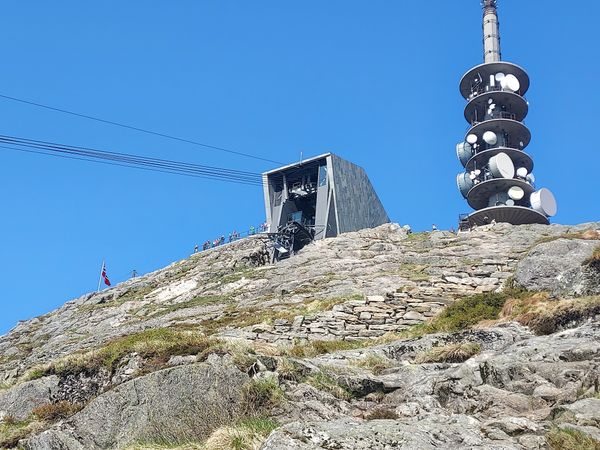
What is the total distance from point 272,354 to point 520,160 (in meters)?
55.2

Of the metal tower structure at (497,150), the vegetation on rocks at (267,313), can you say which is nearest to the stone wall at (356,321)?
the vegetation on rocks at (267,313)

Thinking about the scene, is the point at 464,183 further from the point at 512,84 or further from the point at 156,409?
the point at 156,409

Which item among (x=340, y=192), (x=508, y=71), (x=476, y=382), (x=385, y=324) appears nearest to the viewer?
(x=476, y=382)

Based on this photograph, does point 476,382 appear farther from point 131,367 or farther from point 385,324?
point 385,324

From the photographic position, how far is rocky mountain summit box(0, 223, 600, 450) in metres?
12.9

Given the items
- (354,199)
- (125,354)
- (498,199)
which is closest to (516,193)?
(498,199)

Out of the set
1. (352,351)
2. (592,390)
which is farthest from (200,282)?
(592,390)

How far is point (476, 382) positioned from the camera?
15.8 metres

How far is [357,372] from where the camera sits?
17484mm

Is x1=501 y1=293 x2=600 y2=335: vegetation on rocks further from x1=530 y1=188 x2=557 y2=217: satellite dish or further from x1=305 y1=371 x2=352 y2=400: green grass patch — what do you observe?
x1=530 y1=188 x2=557 y2=217: satellite dish

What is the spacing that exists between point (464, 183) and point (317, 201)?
12.7 metres

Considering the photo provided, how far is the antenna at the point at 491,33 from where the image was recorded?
76.2 meters

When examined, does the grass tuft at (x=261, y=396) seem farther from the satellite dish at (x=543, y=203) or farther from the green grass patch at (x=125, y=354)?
the satellite dish at (x=543, y=203)

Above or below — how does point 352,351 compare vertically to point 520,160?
below
